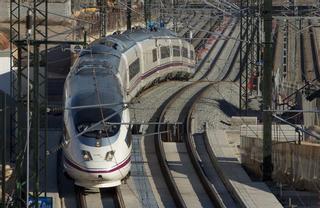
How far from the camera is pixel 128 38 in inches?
1299

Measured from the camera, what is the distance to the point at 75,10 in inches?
2480

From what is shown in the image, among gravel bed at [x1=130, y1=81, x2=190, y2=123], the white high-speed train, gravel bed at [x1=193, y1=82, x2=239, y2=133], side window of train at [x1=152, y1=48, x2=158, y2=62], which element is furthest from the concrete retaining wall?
side window of train at [x1=152, y1=48, x2=158, y2=62]

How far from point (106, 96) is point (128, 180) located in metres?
2.54

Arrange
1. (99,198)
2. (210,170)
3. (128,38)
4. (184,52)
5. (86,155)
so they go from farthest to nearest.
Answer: (184,52) → (128,38) → (210,170) → (99,198) → (86,155)

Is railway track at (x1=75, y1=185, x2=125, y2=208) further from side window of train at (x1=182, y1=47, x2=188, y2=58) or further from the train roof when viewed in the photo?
side window of train at (x1=182, y1=47, x2=188, y2=58)

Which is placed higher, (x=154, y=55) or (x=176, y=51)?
(x=154, y=55)

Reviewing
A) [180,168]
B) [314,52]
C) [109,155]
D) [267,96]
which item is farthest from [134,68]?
[314,52]

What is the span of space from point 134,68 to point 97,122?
482 inches

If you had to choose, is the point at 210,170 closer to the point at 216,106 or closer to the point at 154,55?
the point at 216,106

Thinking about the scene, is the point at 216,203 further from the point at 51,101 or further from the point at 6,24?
the point at 6,24

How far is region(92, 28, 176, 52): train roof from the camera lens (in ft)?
96.6

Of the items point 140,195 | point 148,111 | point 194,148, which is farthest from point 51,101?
point 140,195

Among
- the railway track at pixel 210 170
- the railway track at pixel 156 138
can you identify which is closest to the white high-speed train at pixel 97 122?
the railway track at pixel 156 138

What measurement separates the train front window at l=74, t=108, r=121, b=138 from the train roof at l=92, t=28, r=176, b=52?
30.8 ft
